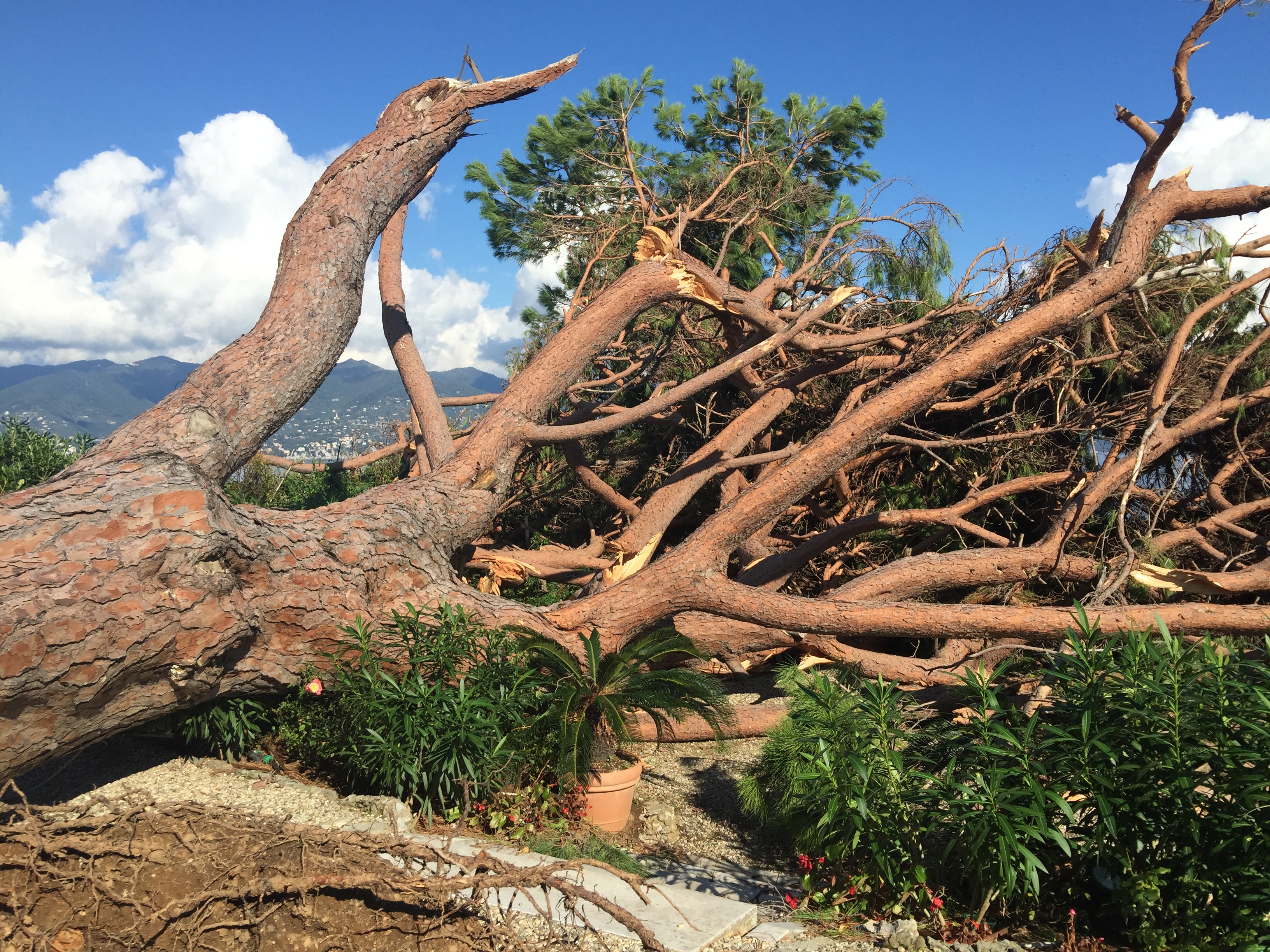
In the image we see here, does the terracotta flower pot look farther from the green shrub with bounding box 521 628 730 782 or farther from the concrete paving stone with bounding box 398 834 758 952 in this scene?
the concrete paving stone with bounding box 398 834 758 952

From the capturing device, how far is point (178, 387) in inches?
195

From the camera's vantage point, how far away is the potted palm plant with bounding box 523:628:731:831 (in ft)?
14.5

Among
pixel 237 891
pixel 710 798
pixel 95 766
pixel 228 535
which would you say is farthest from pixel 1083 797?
pixel 95 766

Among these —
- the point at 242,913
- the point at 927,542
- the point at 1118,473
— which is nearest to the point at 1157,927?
the point at 242,913

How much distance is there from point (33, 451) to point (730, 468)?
7.34 m

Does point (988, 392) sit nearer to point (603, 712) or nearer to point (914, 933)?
point (603, 712)

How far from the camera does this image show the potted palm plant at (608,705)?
442 cm

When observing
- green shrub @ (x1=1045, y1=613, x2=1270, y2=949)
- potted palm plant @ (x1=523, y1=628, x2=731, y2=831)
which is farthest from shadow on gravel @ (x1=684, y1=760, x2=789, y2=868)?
green shrub @ (x1=1045, y1=613, x2=1270, y2=949)

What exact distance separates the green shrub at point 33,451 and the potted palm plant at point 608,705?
6374 mm

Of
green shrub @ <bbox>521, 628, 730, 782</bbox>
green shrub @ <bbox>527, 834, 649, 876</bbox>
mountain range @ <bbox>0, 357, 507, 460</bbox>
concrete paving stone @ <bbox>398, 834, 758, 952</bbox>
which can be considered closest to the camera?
concrete paving stone @ <bbox>398, 834, 758, 952</bbox>

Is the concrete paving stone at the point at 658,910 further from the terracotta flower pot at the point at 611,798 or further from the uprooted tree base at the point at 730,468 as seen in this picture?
the uprooted tree base at the point at 730,468

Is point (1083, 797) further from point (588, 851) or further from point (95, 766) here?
point (95, 766)

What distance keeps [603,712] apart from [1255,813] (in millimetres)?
2967

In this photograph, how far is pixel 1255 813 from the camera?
2.54 m
